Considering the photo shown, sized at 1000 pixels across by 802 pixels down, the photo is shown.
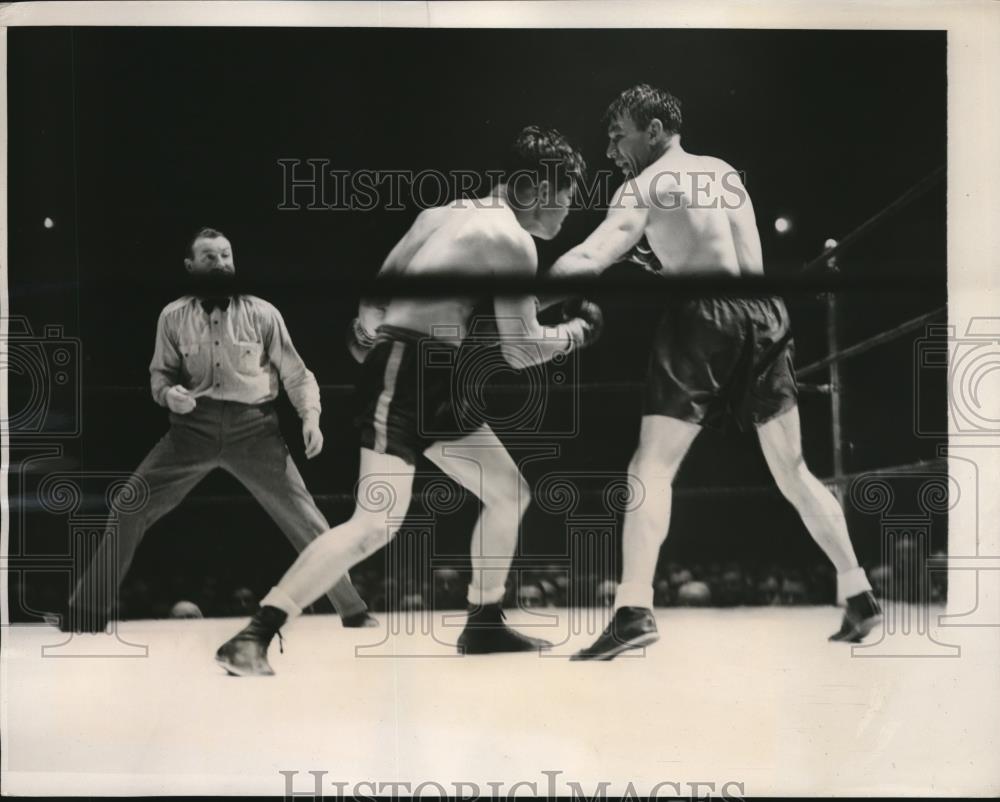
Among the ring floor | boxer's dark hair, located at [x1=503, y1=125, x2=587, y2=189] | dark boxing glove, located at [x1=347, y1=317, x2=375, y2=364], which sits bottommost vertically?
the ring floor

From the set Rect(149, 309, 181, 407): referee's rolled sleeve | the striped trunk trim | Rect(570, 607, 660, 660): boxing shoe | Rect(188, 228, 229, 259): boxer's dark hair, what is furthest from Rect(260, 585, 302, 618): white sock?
Rect(188, 228, 229, 259): boxer's dark hair

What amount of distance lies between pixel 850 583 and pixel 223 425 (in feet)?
6.85

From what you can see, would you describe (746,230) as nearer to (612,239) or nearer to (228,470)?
(612,239)

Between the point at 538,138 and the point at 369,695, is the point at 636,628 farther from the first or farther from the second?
the point at 538,138

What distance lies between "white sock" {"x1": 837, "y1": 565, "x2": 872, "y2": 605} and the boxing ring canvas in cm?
1

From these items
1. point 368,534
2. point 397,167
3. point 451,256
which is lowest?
point 368,534

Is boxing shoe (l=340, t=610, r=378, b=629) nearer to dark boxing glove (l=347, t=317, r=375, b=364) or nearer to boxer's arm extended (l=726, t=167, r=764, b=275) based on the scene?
dark boxing glove (l=347, t=317, r=375, b=364)

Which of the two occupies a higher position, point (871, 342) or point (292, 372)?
point (871, 342)

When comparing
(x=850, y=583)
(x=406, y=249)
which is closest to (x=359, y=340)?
(x=406, y=249)

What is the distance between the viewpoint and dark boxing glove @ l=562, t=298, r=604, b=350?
362cm

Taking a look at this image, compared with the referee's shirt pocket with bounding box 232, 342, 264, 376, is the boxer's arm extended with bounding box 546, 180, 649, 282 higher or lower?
higher

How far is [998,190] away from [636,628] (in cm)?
184

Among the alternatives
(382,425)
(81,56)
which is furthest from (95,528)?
(81,56)

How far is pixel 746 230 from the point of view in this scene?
3633 mm
